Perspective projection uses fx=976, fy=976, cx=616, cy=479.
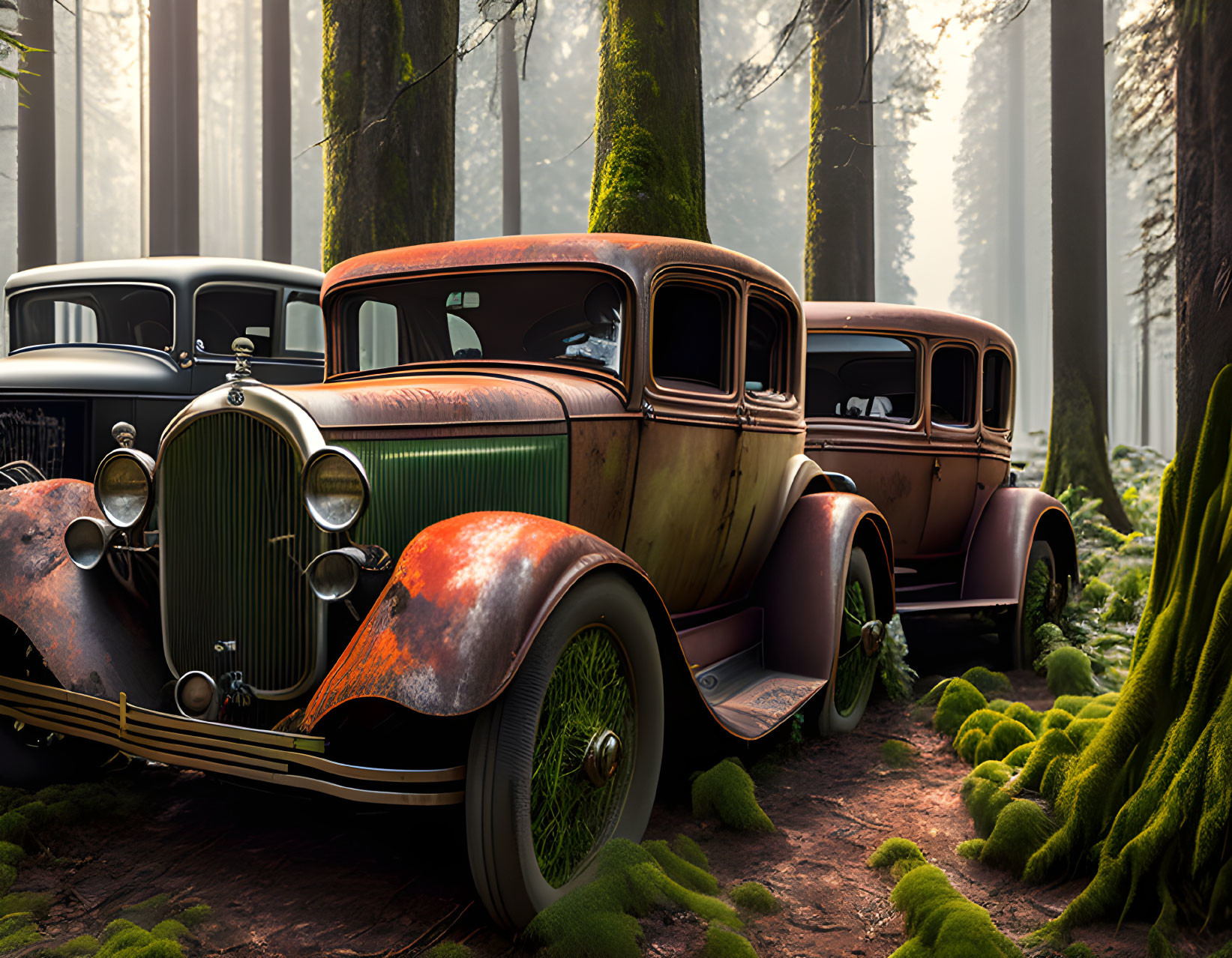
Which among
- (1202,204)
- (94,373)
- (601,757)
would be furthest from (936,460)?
(94,373)

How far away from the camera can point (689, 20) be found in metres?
7.18

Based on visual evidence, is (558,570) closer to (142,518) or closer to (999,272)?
(142,518)

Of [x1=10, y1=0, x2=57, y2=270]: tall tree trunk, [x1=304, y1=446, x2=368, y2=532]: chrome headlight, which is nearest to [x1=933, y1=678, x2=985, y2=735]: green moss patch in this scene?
[x1=304, y1=446, x2=368, y2=532]: chrome headlight

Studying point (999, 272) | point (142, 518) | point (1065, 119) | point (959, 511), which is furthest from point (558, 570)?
point (999, 272)

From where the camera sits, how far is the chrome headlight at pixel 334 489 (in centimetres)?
266

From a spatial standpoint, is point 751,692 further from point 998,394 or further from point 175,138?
point 175,138

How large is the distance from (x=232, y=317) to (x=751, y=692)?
4.71m

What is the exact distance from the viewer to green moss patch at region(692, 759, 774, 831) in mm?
3486

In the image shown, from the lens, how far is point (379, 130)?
7.31 meters

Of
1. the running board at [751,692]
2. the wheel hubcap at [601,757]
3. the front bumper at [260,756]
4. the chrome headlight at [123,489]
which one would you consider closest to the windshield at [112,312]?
the chrome headlight at [123,489]

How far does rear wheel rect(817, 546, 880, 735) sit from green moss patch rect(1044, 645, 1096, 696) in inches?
39.4

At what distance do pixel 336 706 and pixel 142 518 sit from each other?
112 cm

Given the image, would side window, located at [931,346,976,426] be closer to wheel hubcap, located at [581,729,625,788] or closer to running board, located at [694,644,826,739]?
running board, located at [694,644,826,739]

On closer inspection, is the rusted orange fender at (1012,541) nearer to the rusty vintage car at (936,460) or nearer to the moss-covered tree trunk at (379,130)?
the rusty vintage car at (936,460)
